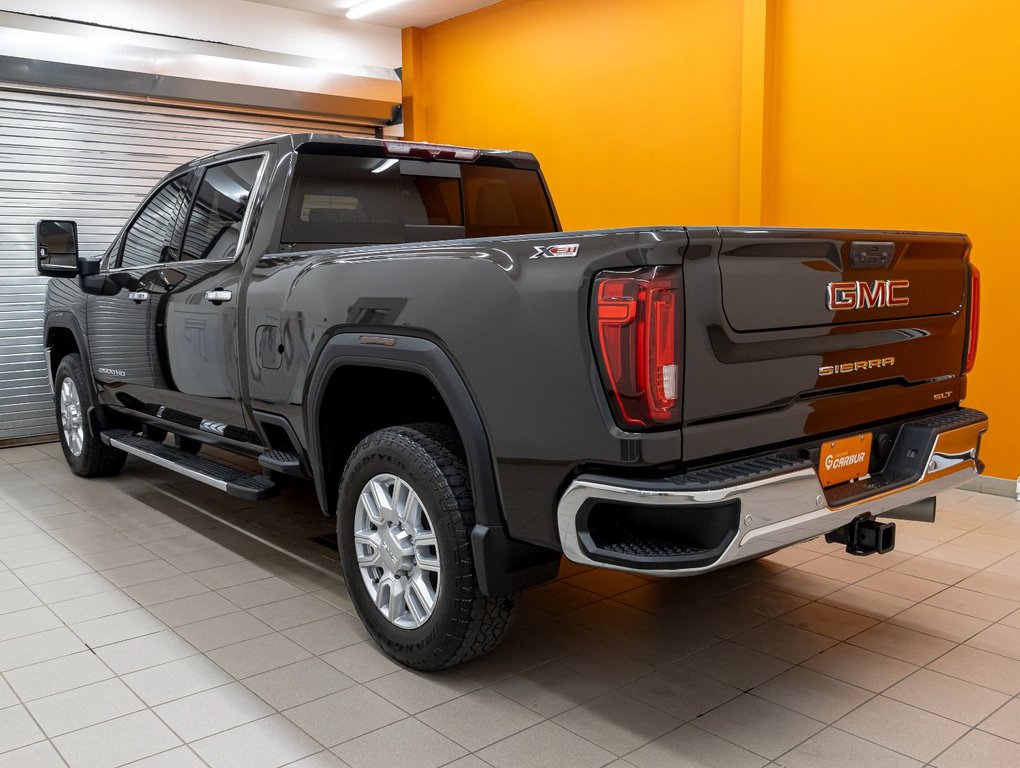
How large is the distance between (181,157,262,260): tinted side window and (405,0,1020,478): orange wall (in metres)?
3.61

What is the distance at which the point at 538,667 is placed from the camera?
2.95 m

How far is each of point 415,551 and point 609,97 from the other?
5.46 meters

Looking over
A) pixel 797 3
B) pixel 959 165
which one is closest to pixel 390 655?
pixel 959 165

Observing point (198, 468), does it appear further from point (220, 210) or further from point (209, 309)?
point (220, 210)

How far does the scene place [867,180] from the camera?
5.67 metres

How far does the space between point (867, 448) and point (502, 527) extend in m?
1.11

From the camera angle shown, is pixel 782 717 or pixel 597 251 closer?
pixel 597 251

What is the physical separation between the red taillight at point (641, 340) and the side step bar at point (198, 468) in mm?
1892

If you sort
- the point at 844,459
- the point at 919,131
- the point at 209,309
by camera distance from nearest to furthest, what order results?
the point at 844,459
the point at 209,309
the point at 919,131

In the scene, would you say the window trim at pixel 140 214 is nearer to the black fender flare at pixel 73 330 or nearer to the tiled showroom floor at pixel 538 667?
the black fender flare at pixel 73 330

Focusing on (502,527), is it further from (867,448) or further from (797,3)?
(797,3)

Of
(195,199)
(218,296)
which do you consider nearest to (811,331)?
(218,296)

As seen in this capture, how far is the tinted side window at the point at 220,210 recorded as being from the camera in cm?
387

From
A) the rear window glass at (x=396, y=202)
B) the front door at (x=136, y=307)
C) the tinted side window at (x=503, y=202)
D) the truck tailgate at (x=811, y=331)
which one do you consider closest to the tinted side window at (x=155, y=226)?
the front door at (x=136, y=307)
